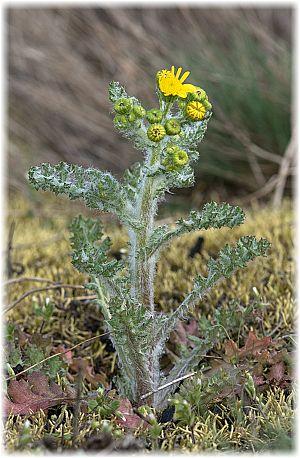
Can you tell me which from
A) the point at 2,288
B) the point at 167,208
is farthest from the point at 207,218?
the point at 167,208

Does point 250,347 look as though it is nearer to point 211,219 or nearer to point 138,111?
point 211,219

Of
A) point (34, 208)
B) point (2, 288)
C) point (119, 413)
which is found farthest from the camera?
point (34, 208)

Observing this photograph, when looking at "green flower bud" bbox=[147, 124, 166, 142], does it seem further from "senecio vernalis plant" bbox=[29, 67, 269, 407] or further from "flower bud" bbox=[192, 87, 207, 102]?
"flower bud" bbox=[192, 87, 207, 102]

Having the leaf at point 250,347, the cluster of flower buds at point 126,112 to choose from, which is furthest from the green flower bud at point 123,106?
the leaf at point 250,347

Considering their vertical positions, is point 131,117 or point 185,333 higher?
point 131,117

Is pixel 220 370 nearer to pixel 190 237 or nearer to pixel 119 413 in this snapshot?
pixel 119 413

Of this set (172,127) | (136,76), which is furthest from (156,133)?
(136,76)

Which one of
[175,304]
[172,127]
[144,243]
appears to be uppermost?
[172,127]

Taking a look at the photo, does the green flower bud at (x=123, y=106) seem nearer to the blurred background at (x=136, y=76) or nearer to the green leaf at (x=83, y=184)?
the green leaf at (x=83, y=184)
